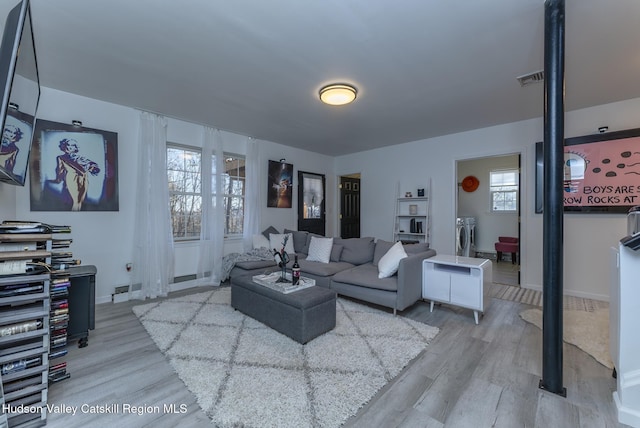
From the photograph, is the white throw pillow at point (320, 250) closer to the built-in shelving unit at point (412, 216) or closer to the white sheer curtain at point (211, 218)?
the white sheer curtain at point (211, 218)

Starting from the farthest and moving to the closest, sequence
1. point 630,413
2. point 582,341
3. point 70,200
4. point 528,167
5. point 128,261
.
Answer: point 528,167 → point 128,261 → point 70,200 → point 582,341 → point 630,413

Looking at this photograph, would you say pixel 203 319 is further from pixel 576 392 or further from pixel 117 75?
pixel 576 392

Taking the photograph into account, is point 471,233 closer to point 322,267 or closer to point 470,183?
point 470,183

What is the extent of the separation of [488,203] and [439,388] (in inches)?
248

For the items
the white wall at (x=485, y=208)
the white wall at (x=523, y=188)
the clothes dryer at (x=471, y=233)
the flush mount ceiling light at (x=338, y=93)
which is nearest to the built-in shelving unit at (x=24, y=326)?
the flush mount ceiling light at (x=338, y=93)

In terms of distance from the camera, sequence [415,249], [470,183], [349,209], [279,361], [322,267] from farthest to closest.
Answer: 1. [470,183]
2. [349,209]
3. [322,267]
4. [415,249]
5. [279,361]

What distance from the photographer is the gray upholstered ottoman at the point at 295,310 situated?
238 centimetres

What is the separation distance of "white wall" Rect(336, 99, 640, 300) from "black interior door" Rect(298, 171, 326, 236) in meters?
1.04

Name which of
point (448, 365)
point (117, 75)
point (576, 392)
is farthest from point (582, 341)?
point (117, 75)

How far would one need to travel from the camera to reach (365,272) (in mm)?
3432

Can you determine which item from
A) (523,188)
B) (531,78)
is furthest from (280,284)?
(523,188)

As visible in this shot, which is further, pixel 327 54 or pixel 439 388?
pixel 327 54

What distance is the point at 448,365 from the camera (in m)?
2.09

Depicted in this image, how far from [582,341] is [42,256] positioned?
4248 millimetres
